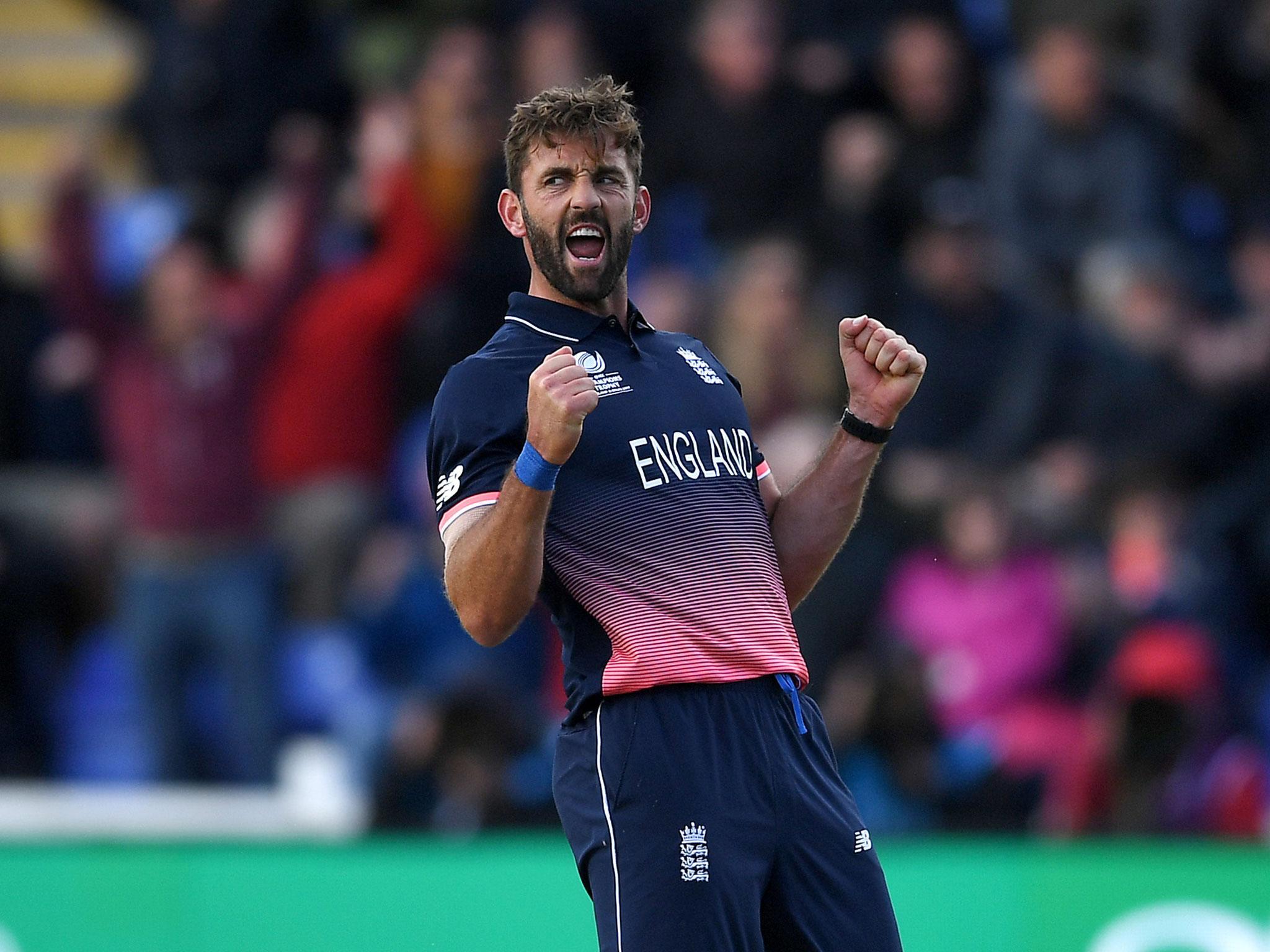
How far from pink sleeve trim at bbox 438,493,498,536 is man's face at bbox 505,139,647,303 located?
0.51 m

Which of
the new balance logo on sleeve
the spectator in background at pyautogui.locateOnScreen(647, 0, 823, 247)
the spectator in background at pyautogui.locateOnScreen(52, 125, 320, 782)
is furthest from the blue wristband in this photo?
the spectator in background at pyautogui.locateOnScreen(647, 0, 823, 247)

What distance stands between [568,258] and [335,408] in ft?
19.2

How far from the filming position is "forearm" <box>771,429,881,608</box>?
4297mm

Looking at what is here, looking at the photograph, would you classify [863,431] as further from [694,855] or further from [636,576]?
[694,855]

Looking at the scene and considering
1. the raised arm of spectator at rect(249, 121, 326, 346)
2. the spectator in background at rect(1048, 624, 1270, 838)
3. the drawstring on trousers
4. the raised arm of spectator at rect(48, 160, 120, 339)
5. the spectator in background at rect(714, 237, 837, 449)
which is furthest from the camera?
the raised arm of spectator at rect(48, 160, 120, 339)

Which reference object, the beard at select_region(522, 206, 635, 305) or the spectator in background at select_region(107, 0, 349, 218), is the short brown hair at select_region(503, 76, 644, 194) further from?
the spectator in background at select_region(107, 0, 349, 218)

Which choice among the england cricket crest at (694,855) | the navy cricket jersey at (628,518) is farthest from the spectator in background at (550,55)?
the england cricket crest at (694,855)

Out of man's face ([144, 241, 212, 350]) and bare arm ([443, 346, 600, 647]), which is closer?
bare arm ([443, 346, 600, 647])

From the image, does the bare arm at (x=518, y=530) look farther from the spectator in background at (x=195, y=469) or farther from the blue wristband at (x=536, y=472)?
the spectator in background at (x=195, y=469)

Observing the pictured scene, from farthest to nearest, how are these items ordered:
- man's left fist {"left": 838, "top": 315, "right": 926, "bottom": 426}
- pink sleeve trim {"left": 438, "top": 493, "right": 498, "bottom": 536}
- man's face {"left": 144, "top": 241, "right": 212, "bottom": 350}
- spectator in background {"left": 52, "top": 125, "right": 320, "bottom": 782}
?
man's face {"left": 144, "top": 241, "right": 212, "bottom": 350} → spectator in background {"left": 52, "top": 125, "right": 320, "bottom": 782} → man's left fist {"left": 838, "top": 315, "right": 926, "bottom": 426} → pink sleeve trim {"left": 438, "top": 493, "right": 498, "bottom": 536}

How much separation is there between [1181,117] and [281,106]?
4.88 metres

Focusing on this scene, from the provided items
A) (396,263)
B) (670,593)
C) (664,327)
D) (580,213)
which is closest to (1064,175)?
(664,327)

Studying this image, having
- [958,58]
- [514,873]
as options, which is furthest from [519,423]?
[958,58]

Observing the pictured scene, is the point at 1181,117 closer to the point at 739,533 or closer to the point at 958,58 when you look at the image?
the point at 958,58
